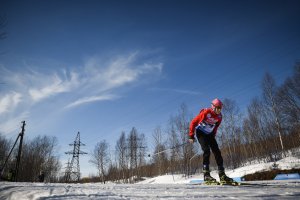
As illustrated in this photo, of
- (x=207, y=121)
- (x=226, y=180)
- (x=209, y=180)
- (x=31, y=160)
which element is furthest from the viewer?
(x=31, y=160)

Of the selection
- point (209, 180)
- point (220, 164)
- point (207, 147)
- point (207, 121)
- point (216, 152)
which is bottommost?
point (209, 180)

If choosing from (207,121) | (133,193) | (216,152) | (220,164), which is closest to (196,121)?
(207,121)

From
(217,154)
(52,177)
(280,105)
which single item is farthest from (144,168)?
(217,154)

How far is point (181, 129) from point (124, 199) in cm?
3672

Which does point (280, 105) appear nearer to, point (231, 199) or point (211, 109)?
point (211, 109)

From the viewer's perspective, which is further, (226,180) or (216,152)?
(216,152)

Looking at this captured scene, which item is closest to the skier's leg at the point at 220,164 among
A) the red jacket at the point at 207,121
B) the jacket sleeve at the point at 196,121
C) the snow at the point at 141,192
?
the red jacket at the point at 207,121

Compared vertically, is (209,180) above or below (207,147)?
below

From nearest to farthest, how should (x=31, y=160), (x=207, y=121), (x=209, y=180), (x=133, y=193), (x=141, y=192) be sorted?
(x=133, y=193)
(x=141, y=192)
(x=209, y=180)
(x=207, y=121)
(x=31, y=160)

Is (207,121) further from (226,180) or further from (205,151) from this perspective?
(226,180)

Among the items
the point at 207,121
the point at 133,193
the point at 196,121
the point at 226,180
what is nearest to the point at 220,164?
the point at 226,180

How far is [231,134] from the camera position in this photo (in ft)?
112

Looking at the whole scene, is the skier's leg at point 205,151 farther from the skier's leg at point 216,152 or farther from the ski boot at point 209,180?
the skier's leg at point 216,152

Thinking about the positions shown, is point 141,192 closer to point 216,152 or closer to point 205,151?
point 205,151
